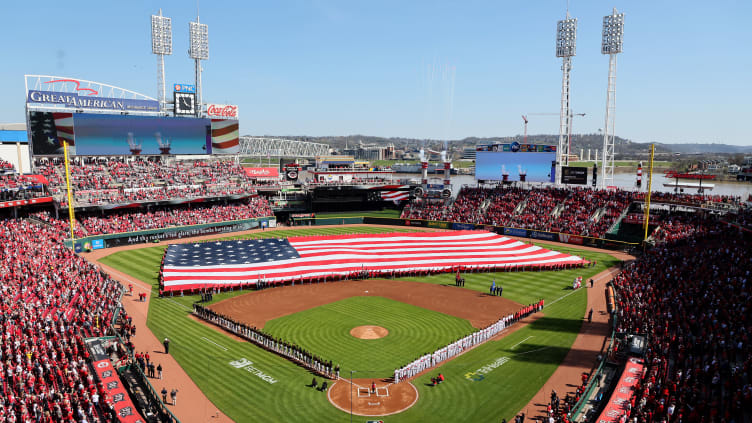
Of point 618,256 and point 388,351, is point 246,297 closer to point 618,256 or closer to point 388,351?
point 388,351

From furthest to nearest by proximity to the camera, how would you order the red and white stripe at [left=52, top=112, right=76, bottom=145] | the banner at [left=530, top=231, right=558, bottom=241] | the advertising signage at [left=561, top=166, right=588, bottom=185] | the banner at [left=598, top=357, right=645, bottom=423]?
the advertising signage at [left=561, top=166, right=588, bottom=185], the banner at [left=530, top=231, right=558, bottom=241], the red and white stripe at [left=52, top=112, right=76, bottom=145], the banner at [left=598, top=357, right=645, bottom=423]

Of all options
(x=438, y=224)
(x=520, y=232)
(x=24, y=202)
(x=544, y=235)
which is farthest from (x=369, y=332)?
(x=438, y=224)

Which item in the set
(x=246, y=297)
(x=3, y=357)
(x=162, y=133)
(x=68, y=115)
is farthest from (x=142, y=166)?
(x=3, y=357)

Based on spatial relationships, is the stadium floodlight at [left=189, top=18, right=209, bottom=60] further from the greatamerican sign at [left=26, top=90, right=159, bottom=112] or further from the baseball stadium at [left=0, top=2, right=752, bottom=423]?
the greatamerican sign at [left=26, top=90, right=159, bottom=112]

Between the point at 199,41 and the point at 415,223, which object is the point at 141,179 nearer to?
the point at 199,41

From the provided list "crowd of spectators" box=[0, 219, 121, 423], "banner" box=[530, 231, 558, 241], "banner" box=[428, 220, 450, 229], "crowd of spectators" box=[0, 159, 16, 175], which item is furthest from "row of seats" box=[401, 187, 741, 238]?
"crowd of spectators" box=[0, 159, 16, 175]

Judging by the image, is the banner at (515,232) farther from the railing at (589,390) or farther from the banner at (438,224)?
the railing at (589,390)

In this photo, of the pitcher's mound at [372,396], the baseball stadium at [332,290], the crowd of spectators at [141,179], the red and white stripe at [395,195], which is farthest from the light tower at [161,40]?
the pitcher's mound at [372,396]

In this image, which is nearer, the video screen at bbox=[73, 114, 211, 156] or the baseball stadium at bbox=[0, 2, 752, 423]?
the baseball stadium at bbox=[0, 2, 752, 423]
